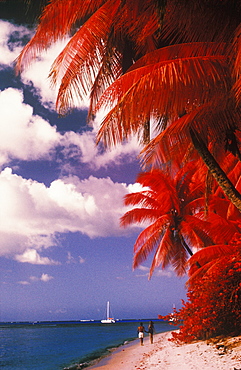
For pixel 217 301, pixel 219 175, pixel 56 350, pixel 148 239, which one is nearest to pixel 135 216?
pixel 148 239

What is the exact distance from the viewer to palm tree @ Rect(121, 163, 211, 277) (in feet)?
49.0

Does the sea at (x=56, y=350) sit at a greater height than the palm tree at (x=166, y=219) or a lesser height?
lesser

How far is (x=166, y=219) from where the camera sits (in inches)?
592

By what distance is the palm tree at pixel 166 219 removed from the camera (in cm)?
1493

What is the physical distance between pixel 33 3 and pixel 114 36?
163 cm

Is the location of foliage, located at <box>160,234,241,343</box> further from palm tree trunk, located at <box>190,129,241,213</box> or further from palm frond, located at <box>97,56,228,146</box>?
palm frond, located at <box>97,56,228,146</box>

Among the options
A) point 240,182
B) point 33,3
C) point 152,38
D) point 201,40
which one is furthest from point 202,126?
point 240,182

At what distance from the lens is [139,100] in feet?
14.5

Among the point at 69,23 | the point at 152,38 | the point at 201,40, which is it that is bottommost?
the point at 201,40

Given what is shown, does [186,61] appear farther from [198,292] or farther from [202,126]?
[198,292]

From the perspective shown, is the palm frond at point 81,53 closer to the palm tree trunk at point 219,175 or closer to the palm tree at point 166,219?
the palm tree trunk at point 219,175

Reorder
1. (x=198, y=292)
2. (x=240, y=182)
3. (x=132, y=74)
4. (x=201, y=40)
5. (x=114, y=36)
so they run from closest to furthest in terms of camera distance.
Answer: (x=132, y=74) → (x=201, y=40) → (x=114, y=36) → (x=240, y=182) → (x=198, y=292)

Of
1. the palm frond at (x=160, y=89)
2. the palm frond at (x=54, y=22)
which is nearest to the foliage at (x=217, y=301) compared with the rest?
the palm frond at (x=160, y=89)

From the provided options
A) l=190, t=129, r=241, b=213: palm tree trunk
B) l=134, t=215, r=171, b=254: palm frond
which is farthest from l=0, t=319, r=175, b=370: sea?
l=190, t=129, r=241, b=213: palm tree trunk
